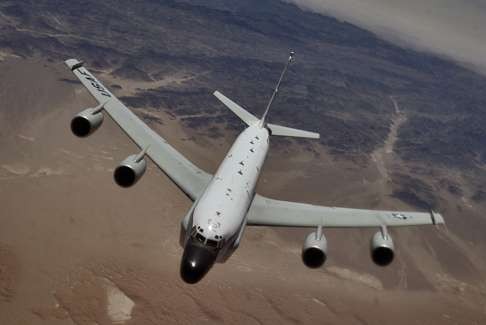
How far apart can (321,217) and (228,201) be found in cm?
1040

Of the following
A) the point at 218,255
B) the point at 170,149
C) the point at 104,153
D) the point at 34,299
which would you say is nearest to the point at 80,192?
the point at 104,153

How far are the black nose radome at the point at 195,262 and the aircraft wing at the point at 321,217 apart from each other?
8288 millimetres

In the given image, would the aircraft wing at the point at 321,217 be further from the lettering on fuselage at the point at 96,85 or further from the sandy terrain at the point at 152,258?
the sandy terrain at the point at 152,258

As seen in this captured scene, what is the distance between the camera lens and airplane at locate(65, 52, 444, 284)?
30.0 metres

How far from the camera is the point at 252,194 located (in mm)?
38406

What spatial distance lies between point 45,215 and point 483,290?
86.9 meters

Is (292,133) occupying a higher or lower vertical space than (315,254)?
higher

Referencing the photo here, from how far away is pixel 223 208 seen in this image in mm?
31672

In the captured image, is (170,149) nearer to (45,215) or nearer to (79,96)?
(45,215)

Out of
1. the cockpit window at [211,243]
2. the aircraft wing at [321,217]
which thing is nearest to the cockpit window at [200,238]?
the cockpit window at [211,243]

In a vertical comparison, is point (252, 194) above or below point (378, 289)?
above

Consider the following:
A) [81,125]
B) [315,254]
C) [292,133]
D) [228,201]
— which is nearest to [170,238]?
[292,133]

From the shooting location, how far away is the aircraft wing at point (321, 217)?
3822 centimetres

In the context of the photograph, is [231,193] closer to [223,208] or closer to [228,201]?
[228,201]
